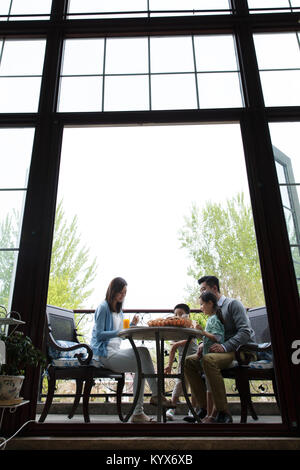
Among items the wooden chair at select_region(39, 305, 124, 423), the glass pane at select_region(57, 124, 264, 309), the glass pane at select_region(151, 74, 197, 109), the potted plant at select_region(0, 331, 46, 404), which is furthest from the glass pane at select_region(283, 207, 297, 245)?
the glass pane at select_region(57, 124, 264, 309)

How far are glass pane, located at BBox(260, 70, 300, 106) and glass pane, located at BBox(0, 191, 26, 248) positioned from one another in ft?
7.16

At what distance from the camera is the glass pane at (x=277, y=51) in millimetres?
3162

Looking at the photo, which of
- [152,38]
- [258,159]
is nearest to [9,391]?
[258,159]

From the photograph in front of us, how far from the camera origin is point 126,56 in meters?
3.29

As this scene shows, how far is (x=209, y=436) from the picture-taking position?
1.97 meters

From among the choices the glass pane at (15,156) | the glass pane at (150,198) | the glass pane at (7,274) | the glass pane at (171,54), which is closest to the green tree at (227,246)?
the glass pane at (150,198)

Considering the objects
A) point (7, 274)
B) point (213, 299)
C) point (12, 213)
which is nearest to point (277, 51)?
point (213, 299)

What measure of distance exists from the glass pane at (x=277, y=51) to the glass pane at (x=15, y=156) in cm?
216

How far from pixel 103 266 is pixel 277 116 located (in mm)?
10743

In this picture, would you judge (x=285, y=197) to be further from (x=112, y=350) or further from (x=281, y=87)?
(x=112, y=350)

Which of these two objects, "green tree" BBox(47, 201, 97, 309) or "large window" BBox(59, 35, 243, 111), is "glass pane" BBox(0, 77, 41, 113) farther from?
"green tree" BBox(47, 201, 97, 309)

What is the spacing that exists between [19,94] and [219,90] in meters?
1.76
